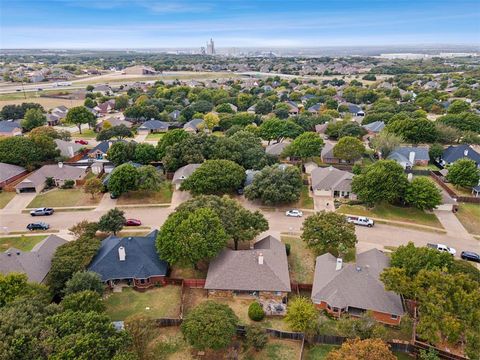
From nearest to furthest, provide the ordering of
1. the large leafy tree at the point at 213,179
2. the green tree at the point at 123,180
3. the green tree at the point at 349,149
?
the large leafy tree at the point at 213,179 → the green tree at the point at 123,180 → the green tree at the point at 349,149

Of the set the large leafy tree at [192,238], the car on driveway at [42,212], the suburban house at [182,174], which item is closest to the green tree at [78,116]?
the suburban house at [182,174]

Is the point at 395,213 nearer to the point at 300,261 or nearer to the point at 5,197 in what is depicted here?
the point at 300,261

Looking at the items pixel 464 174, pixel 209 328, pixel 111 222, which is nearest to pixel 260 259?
pixel 209 328

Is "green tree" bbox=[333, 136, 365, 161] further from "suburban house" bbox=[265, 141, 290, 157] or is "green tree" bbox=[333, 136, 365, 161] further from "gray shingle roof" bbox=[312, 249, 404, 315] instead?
"gray shingle roof" bbox=[312, 249, 404, 315]

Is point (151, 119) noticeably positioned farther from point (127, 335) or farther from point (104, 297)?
point (127, 335)

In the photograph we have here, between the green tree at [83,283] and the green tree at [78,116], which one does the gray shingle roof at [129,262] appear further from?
the green tree at [78,116]

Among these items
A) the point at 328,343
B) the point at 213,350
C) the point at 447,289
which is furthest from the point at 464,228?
the point at 213,350

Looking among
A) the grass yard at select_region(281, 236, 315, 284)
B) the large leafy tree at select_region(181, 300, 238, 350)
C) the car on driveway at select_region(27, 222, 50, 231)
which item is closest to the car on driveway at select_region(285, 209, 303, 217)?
the grass yard at select_region(281, 236, 315, 284)
